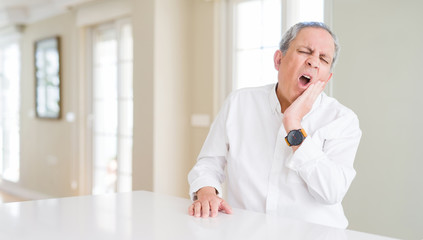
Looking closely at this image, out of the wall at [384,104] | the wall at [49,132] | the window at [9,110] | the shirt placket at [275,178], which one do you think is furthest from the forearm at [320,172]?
the window at [9,110]

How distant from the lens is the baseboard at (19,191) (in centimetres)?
578

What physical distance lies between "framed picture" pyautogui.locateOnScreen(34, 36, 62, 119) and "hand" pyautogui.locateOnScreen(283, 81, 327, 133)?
4.52 m

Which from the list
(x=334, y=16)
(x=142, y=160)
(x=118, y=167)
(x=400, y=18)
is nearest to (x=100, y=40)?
(x=118, y=167)

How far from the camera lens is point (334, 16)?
276 cm

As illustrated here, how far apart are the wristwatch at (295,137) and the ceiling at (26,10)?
14.5ft

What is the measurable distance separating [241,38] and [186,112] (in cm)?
86

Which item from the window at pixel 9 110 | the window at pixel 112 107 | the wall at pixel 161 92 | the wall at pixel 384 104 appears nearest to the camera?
the wall at pixel 384 104

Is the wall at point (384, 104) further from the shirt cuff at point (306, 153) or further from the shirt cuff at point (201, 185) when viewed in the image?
the shirt cuff at point (201, 185)

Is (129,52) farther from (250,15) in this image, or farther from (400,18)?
(400,18)

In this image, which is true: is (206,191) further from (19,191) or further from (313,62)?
(19,191)

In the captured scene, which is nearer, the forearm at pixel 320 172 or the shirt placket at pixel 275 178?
the forearm at pixel 320 172

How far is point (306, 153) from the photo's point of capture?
1.32m

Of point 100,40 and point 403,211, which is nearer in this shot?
point 403,211

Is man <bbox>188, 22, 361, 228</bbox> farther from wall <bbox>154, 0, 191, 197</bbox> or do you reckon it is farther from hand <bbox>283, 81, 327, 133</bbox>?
wall <bbox>154, 0, 191, 197</bbox>
